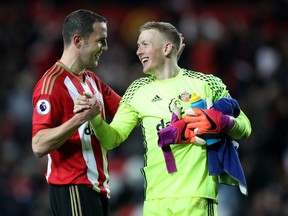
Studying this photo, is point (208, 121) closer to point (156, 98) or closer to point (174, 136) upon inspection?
point (174, 136)

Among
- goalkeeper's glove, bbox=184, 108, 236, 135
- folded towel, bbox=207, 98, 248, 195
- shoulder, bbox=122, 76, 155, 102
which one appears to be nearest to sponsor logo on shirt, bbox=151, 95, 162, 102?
→ shoulder, bbox=122, 76, 155, 102

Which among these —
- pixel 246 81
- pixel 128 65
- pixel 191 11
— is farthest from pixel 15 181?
pixel 191 11

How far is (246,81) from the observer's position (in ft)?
34.3

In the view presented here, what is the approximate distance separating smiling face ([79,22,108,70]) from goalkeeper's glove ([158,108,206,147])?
2.35 feet

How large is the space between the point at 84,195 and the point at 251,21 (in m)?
7.69

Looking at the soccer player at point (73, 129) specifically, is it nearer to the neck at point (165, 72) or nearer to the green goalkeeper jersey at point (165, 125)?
the green goalkeeper jersey at point (165, 125)

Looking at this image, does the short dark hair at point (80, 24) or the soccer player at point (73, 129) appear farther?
the short dark hair at point (80, 24)

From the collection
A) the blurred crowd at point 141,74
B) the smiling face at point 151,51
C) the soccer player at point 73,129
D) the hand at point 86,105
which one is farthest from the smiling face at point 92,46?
the blurred crowd at point 141,74

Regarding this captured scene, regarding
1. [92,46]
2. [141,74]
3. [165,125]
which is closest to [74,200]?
[165,125]

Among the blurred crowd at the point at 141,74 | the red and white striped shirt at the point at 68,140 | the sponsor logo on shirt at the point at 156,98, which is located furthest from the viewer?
the blurred crowd at the point at 141,74

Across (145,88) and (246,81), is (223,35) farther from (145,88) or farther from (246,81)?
(145,88)

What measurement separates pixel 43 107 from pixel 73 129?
27 cm

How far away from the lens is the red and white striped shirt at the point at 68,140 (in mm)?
4887

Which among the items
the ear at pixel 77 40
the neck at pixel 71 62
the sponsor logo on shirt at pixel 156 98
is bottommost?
the sponsor logo on shirt at pixel 156 98
